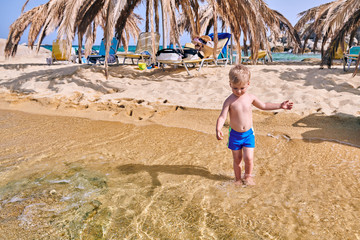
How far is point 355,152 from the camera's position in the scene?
278 cm

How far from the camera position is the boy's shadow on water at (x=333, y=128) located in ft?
10.2

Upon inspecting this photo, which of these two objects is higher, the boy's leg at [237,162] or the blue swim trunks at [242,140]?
the blue swim trunks at [242,140]

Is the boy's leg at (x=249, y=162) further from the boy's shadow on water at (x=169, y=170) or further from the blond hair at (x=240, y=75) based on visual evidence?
the blond hair at (x=240, y=75)

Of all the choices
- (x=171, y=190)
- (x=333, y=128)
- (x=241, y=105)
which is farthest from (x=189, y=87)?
(x=171, y=190)

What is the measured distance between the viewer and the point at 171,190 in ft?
6.94

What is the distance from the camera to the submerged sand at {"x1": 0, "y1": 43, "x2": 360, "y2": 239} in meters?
1.66

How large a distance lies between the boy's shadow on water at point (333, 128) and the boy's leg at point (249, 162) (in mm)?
1395

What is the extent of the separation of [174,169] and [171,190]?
44cm

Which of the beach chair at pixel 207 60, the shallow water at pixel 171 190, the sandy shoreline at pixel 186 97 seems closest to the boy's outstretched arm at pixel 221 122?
the shallow water at pixel 171 190

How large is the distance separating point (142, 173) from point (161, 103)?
2695 millimetres

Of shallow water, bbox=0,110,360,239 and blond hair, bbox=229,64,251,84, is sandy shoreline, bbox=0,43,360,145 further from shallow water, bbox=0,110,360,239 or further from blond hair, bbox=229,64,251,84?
blond hair, bbox=229,64,251,84

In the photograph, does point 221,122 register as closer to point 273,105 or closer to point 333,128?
point 273,105

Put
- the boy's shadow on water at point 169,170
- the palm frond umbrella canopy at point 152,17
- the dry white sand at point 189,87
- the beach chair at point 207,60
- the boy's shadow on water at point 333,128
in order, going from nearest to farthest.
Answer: the boy's shadow on water at point 169,170 < the boy's shadow on water at point 333,128 < the dry white sand at point 189,87 < the palm frond umbrella canopy at point 152,17 < the beach chair at point 207,60

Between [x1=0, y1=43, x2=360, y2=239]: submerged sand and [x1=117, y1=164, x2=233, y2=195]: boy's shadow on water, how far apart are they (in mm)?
11
